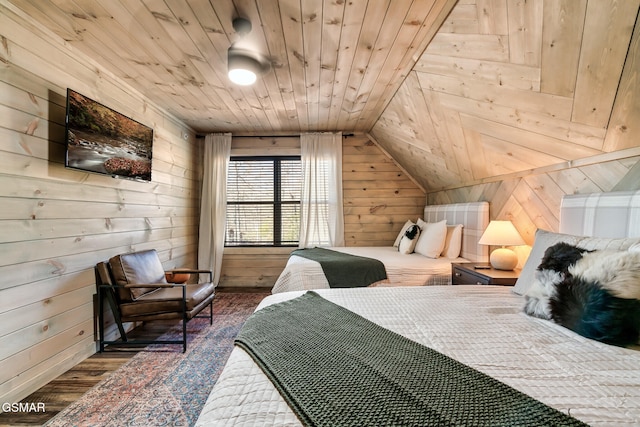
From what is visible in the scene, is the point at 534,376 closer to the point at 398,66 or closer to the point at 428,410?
the point at 428,410

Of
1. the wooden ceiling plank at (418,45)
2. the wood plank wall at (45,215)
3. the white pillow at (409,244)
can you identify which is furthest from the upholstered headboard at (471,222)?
the wood plank wall at (45,215)

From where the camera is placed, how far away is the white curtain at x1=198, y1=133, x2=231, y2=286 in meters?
4.15

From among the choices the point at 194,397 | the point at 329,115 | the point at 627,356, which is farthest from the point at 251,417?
the point at 329,115

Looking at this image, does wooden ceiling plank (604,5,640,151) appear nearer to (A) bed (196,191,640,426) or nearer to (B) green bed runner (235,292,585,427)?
(A) bed (196,191,640,426)

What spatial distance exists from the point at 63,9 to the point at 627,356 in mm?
3267

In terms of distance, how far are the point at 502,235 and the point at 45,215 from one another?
3.40m

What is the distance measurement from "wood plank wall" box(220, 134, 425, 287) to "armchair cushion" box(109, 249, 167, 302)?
162 centimetres

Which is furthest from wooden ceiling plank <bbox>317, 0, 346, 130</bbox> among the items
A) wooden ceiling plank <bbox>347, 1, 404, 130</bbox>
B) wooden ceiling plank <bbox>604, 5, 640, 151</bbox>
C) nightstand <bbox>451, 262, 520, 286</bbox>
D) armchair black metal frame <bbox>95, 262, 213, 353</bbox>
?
armchair black metal frame <bbox>95, 262, 213, 353</bbox>

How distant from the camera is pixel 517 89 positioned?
68.4 inches

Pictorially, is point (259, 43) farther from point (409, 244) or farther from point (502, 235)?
point (409, 244)

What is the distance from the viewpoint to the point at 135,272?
2.45 m

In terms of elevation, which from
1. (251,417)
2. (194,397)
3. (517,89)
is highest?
(517,89)

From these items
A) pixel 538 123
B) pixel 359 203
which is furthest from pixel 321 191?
pixel 538 123

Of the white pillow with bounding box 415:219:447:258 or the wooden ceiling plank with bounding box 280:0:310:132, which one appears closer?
the wooden ceiling plank with bounding box 280:0:310:132
